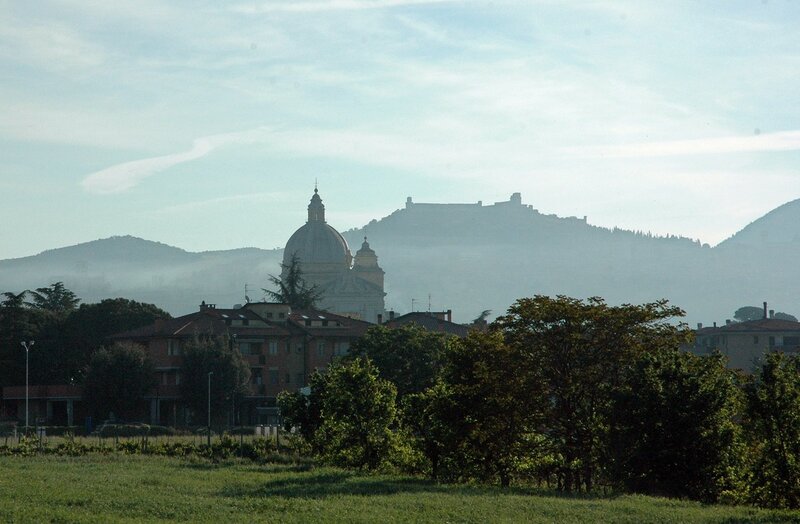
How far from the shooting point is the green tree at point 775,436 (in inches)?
1594

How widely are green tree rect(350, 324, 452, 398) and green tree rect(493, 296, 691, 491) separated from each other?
94.5 feet

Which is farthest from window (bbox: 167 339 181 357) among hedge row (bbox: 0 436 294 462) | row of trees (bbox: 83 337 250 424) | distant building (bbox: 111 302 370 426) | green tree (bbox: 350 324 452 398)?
hedge row (bbox: 0 436 294 462)

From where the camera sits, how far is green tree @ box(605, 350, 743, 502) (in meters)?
41.3

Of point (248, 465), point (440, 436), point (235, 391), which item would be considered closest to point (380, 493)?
point (440, 436)

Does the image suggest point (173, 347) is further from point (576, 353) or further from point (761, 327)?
point (761, 327)

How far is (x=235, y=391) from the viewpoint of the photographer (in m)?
87.8

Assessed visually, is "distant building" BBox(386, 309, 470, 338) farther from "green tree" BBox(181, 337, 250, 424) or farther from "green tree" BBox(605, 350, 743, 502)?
"green tree" BBox(605, 350, 743, 502)

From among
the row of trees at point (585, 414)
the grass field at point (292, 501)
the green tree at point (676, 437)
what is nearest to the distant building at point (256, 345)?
the row of trees at point (585, 414)

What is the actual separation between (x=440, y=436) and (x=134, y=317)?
66594mm

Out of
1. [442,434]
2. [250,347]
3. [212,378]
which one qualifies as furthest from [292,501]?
[250,347]

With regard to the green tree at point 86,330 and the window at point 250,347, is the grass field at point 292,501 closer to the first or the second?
the window at point 250,347

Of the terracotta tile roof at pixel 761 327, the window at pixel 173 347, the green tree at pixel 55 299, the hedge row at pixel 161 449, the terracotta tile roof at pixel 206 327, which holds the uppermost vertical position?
the green tree at pixel 55 299

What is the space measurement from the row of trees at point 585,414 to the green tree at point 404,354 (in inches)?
915

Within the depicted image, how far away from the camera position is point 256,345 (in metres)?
99.5
